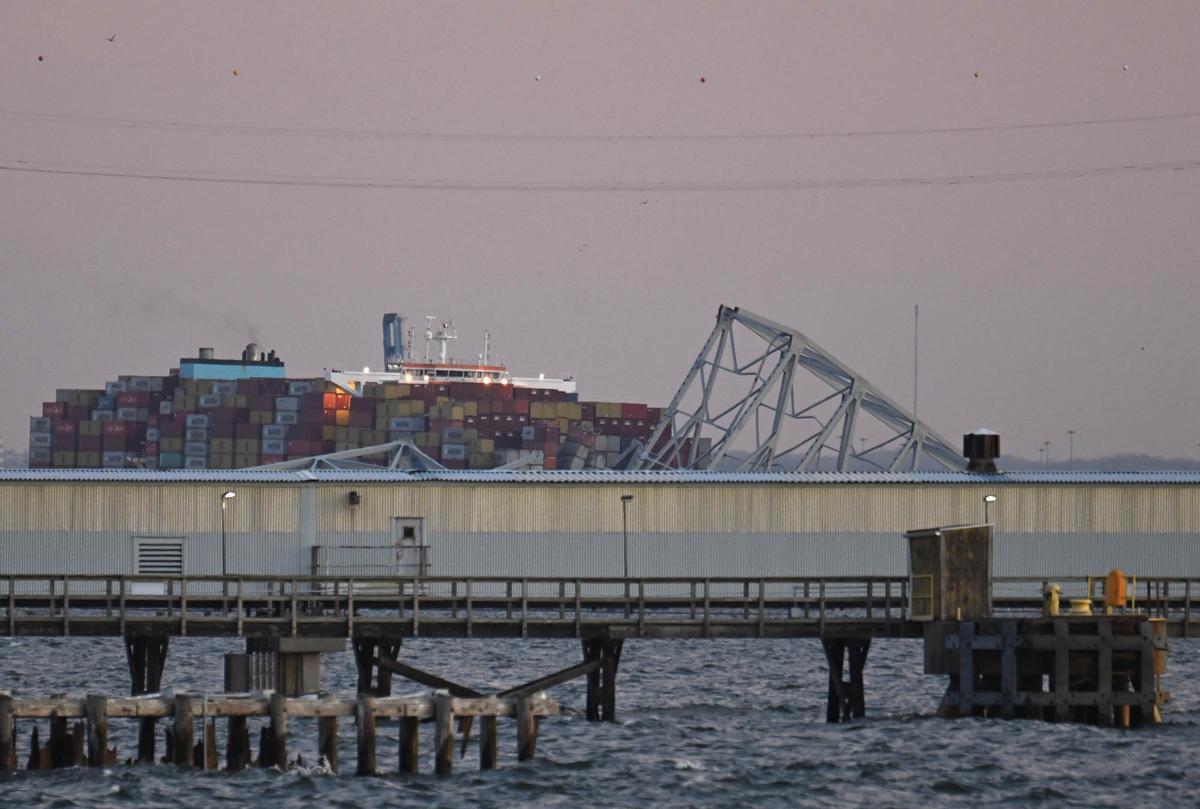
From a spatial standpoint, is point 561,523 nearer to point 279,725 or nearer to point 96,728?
point 279,725

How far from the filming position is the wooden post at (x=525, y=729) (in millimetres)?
40156

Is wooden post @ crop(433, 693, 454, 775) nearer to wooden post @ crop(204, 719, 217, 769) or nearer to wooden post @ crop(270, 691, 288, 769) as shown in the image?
wooden post @ crop(270, 691, 288, 769)

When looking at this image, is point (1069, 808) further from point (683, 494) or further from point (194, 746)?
point (683, 494)

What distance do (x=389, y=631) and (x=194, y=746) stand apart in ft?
24.0

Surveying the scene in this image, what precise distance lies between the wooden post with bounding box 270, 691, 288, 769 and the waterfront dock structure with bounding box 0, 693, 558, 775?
0.02 m

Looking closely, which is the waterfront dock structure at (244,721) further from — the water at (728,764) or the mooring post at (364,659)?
the mooring post at (364,659)

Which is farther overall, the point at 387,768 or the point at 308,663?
the point at 308,663

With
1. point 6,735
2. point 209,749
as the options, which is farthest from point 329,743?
point 6,735

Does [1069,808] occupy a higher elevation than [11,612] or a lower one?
lower

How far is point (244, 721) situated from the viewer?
3959 cm

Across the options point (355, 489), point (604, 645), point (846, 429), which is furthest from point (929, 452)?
point (604, 645)

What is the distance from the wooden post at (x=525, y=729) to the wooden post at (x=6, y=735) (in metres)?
9.72

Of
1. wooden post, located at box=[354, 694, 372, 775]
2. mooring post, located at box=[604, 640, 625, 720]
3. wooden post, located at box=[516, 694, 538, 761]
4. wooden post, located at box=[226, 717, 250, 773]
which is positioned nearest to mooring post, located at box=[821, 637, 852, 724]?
mooring post, located at box=[604, 640, 625, 720]

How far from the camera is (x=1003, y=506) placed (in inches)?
2655
